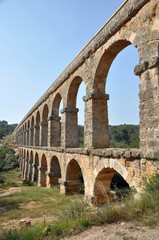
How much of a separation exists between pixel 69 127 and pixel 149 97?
22.0 feet

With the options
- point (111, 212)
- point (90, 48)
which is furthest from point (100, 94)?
point (111, 212)

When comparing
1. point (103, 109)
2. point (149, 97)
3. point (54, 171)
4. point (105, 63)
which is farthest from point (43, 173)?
point (149, 97)

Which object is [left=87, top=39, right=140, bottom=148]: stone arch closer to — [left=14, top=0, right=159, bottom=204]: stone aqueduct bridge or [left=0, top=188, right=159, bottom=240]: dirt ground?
[left=14, top=0, right=159, bottom=204]: stone aqueduct bridge

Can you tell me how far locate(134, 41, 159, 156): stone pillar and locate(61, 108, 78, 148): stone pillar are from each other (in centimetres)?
625

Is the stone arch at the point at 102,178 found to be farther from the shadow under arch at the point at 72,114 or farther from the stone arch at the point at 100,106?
the shadow under arch at the point at 72,114

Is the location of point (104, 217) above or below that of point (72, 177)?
above

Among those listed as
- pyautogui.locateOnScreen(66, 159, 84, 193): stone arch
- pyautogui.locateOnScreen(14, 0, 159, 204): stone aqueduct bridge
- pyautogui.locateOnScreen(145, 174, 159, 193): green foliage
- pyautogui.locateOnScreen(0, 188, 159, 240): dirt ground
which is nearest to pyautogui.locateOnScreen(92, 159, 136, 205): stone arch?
pyautogui.locateOnScreen(14, 0, 159, 204): stone aqueduct bridge

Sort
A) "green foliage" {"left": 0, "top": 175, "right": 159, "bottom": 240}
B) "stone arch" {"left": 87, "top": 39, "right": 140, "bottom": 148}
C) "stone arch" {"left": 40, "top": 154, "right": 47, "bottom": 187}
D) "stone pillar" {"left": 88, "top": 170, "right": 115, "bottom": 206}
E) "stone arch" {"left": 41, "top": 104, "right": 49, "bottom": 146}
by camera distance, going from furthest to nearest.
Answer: "stone arch" {"left": 41, "top": 104, "right": 49, "bottom": 146}
"stone arch" {"left": 40, "top": 154, "right": 47, "bottom": 187}
"stone arch" {"left": 87, "top": 39, "right": 140, "bottom": 148}
"stone pillar" {"left": 88, "top": 170, "right": 115, "bottom": 206}
"green foliage" {"left": 0, "top": 175, "right": 159, "bottom": 240}

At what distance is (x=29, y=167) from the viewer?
23.1 metres

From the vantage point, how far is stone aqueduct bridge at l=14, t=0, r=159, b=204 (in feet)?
17.9

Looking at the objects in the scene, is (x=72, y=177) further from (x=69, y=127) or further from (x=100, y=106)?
(x=100, y=106)

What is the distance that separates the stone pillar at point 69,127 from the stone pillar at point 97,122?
2.96 metres

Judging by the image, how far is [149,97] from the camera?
547 centimetres

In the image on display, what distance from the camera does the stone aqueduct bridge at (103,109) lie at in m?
5.46
